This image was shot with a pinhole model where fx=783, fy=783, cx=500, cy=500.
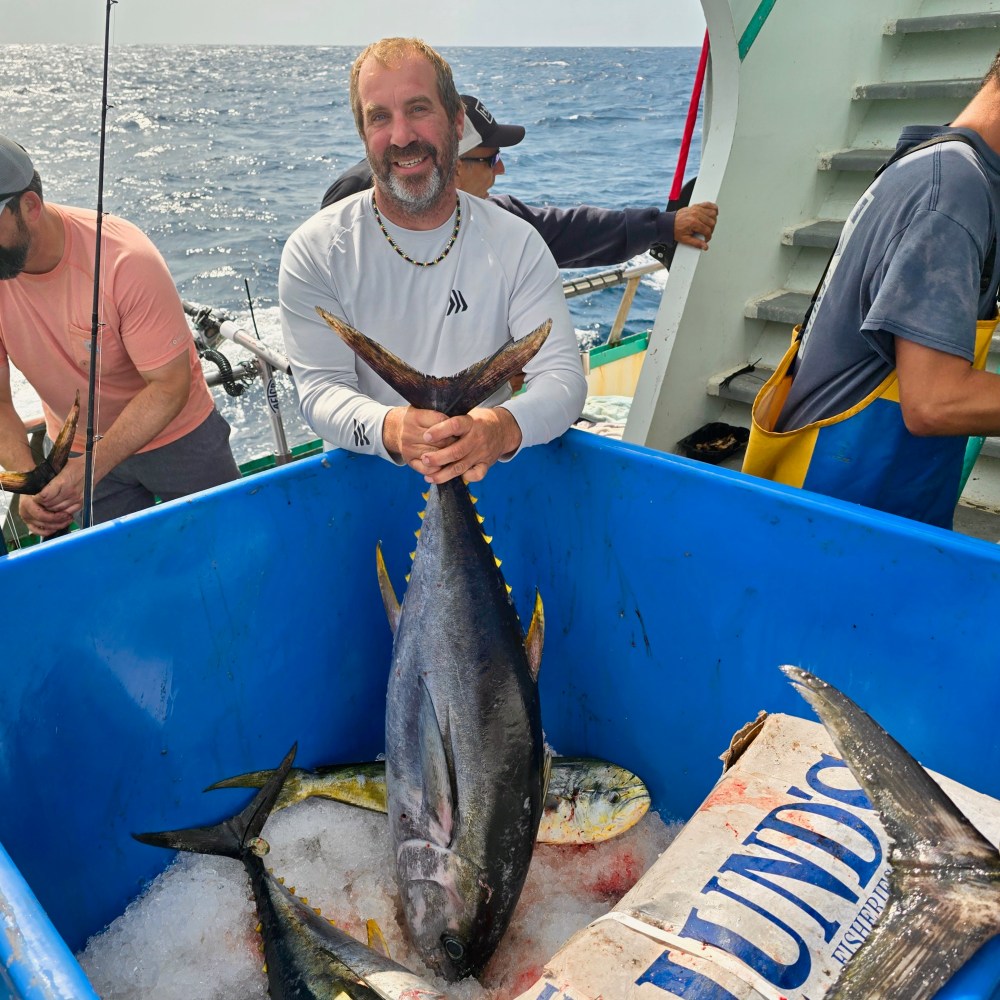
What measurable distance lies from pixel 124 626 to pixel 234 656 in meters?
0.24

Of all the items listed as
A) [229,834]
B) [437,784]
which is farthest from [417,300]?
[229,834]

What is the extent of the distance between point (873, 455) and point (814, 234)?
1635 millimetres

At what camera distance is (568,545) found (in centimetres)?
179

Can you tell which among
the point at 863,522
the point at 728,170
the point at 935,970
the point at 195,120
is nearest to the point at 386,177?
the point at 863,522

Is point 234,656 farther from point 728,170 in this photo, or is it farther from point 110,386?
point 728,170

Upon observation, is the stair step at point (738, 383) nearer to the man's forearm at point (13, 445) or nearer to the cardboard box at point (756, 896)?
the cardboard box at point (756, 896)

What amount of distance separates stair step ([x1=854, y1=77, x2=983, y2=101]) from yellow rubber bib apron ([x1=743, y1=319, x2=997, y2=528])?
1.66 meters

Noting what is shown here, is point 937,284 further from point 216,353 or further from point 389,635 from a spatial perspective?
point 216,353

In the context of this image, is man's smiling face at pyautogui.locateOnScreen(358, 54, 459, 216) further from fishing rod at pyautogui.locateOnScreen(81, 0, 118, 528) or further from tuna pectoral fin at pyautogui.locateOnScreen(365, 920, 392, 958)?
tuna pectoral fin at pyautogui.locateOnScreen(365, 920, 392, 958)

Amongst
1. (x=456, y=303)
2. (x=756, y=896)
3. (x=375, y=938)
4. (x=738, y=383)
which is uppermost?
(x=456, y=303)

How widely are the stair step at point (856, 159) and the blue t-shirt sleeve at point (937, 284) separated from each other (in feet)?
5.67

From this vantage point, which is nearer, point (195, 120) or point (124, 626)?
point (124, 626)

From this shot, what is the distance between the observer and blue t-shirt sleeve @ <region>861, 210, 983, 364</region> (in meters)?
1.41

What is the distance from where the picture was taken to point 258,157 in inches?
797
